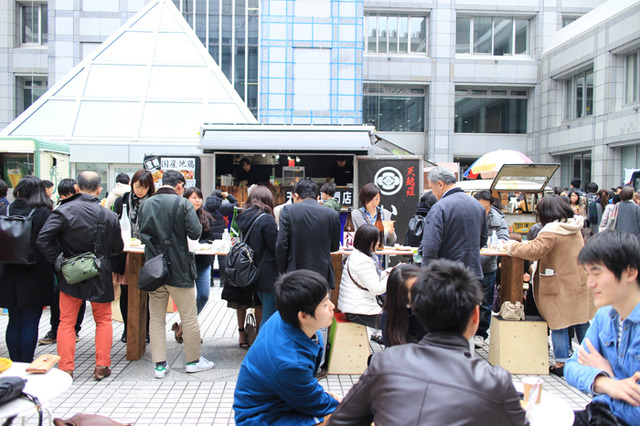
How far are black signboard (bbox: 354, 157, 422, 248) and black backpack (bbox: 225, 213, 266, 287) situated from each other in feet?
16.9

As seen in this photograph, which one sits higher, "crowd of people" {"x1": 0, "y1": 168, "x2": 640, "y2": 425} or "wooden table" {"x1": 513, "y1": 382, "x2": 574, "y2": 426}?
"crowd of people" {"x1": 0, "y1": 168, "x2": 640, "y2": 425}

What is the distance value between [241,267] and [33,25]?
2744 centimetres

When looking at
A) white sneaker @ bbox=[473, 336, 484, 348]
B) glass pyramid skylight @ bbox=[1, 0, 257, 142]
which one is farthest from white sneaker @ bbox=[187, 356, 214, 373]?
glass pyramid skylight @ bbox=[1, 0, 257, 142]

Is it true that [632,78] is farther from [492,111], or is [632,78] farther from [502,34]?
[502,34]

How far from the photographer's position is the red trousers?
4.41m

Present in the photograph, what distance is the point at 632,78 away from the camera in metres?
17.2

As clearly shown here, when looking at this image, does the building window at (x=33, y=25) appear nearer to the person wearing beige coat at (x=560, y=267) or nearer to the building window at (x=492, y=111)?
the building window at (x=492, y=111)

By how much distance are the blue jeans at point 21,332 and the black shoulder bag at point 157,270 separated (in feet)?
3.69

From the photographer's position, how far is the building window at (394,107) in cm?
2353

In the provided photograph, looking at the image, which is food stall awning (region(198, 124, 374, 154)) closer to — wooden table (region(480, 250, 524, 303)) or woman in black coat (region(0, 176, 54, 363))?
wooden table (region(480, 250, 524, 303))

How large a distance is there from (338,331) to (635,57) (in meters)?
18.2

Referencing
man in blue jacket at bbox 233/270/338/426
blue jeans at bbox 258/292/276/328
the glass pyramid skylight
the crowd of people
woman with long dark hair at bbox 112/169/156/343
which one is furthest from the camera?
the glass pyramid skylight

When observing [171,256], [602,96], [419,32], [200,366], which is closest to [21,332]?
[171,256]

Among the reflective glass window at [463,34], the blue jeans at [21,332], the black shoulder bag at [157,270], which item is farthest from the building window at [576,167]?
the blue jeans at [21,332]
